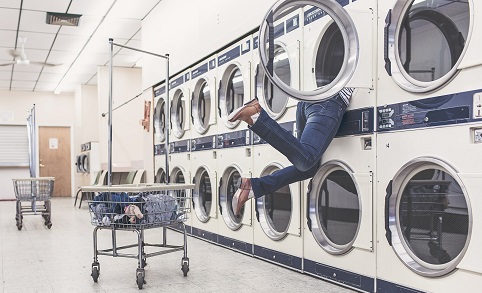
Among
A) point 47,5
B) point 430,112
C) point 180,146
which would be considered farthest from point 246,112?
point 47,5

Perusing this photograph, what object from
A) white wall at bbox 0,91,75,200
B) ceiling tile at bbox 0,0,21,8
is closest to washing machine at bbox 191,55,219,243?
ceiling tile at bbox 0,0,21,8

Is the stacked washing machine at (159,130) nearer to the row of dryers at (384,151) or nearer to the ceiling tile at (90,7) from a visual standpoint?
the ceiling tile at (90,7)

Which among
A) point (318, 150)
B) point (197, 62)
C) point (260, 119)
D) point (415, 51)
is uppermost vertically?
point (197, 62)

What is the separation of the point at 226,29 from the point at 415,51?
86.8 inches

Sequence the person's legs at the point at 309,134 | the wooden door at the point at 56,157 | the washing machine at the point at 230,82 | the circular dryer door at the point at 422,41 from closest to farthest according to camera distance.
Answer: the circular dryer door at the point at 422,41
the person's legs at the point at 309,134
the washing machine at the point at 230,82
the wooden door at the point at 56,157

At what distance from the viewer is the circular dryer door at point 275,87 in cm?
377

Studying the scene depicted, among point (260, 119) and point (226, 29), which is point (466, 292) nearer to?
point (260, 119)

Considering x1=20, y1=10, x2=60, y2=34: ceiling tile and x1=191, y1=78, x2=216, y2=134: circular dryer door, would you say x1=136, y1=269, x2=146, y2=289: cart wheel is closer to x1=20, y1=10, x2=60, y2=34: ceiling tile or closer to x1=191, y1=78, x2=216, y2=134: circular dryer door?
x1=191, y1=78, x2=216, y2=134: circular dryer door

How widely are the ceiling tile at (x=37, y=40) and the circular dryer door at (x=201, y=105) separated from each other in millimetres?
3939

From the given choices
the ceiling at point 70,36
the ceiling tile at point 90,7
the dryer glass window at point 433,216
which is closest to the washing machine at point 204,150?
the ceiling at point 70,36

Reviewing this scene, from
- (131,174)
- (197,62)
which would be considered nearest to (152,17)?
(197,62)

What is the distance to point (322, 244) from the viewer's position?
315 centimetres

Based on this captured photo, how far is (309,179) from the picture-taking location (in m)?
3.29

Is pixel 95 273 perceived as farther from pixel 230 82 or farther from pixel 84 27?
pixel 84 27
